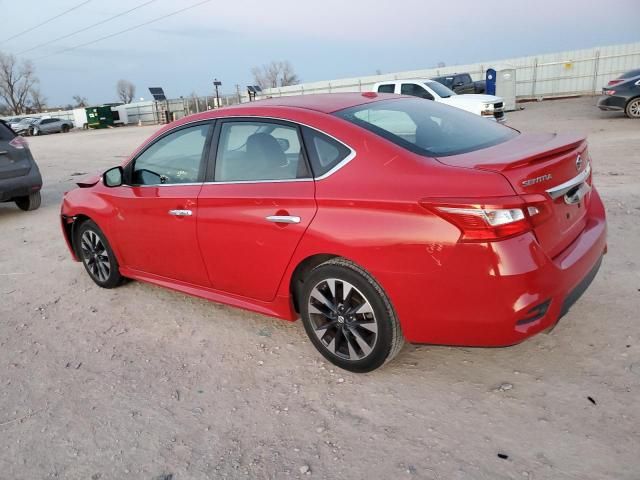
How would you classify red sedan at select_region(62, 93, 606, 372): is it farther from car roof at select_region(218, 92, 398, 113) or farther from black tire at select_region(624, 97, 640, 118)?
black tire at select_region(624, 97, 640, 118)

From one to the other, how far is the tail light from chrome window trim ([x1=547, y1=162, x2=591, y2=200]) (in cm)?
21

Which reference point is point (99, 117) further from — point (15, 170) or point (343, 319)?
point (343, 319)

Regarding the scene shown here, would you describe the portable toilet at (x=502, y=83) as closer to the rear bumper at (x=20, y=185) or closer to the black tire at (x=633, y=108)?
the black tire at (x=633, y=108)

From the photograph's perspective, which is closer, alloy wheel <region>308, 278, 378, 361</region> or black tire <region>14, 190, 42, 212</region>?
alloy wheel <region>308, 278, 378, 361</region>

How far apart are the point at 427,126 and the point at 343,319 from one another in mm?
1365

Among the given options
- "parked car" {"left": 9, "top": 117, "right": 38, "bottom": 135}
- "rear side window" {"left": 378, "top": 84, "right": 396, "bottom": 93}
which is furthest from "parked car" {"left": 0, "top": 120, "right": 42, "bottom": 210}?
"parked car" {"left": 9, "top": 117, "right": 38, "bottom": 135}

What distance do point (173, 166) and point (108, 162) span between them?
42.3ft

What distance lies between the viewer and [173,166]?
399 centimetres

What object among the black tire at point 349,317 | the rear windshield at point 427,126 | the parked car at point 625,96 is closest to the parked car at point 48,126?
the parked car at point 625,96

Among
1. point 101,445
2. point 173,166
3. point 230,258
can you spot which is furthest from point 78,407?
point 173,166

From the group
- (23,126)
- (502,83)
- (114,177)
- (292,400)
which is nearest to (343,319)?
(292,400)

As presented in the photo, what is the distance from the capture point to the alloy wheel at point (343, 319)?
2969mm

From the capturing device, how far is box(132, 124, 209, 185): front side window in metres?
3.77

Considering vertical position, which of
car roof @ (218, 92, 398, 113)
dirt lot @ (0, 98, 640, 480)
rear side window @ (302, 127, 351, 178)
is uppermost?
car roof @ (218, 92, 398, 113)
